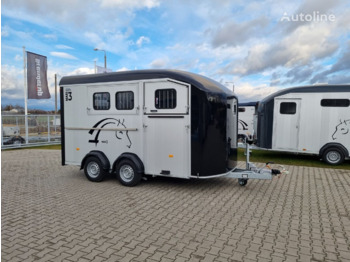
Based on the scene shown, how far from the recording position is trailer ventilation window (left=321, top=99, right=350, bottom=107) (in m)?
9.23

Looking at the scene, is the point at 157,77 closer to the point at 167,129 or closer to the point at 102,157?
the point at 167,129

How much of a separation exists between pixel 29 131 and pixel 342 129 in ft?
52.6

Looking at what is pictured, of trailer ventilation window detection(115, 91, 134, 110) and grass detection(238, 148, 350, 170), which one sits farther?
grass detection(238, 148, 350, 170)

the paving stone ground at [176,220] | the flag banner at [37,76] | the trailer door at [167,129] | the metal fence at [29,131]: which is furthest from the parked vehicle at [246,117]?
the flag banner at [37,76]

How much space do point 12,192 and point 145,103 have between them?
3.86m

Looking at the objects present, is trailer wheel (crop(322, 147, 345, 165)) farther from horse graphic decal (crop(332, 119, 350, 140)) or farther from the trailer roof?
the trailer roof

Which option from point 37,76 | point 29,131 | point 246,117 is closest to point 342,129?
point 246,117

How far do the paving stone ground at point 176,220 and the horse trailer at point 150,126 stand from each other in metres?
0.58

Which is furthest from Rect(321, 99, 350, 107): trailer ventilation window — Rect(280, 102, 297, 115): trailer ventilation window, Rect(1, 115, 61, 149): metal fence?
Rect(1, 115, 61, 149): metal fence

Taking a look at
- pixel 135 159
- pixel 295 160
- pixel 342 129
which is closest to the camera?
pixel 135 159

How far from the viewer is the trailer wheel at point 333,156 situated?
952 cm

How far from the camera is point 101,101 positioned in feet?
22.7

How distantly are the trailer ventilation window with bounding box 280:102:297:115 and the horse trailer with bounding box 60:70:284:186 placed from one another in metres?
4.05

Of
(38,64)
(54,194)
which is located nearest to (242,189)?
(54,194)
